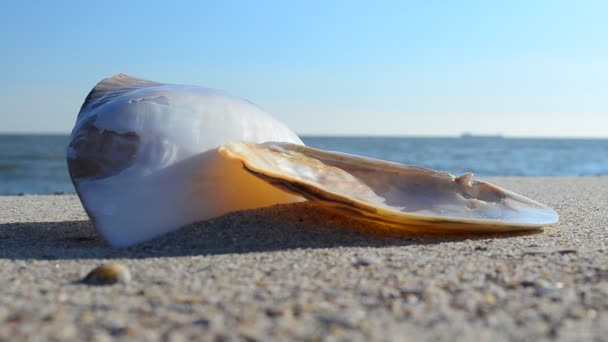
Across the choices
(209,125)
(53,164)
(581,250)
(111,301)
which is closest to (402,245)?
(581,250)

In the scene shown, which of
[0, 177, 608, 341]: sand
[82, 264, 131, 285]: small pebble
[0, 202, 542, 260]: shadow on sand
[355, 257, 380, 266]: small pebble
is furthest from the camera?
[0, 202, 542, 260]: shadow on sand

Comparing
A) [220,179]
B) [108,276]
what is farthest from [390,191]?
[108,276]

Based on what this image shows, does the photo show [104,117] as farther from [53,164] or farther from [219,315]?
[53,164]

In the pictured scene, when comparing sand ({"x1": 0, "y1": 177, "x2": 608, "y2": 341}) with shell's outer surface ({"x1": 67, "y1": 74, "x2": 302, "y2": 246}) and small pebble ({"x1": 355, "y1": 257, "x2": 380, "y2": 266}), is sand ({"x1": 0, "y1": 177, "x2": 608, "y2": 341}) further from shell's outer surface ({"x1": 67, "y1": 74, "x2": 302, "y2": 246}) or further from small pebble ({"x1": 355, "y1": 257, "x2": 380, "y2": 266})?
shell's outer surface ({"x1": 67, "y1": 74, "x2": 302, "y2": 246})

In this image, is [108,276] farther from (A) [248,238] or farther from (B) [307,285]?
(A) [248,238]

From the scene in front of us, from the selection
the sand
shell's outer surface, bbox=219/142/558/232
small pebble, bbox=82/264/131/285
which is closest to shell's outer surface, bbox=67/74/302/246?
the sand

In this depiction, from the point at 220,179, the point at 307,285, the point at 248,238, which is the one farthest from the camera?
the point at 220,179
